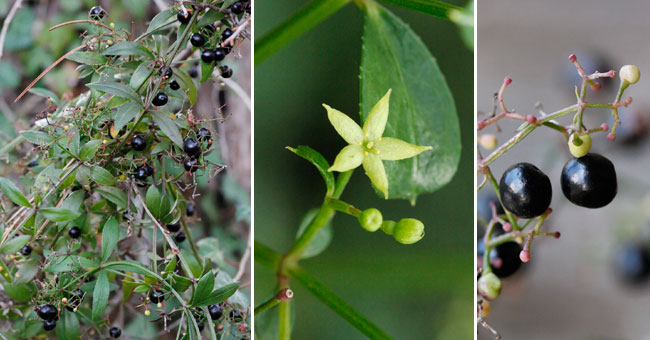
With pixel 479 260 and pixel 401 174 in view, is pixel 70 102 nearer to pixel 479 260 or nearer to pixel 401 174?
pixel 401 174

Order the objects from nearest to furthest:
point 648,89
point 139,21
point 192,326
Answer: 1. point 192,326
2. point 648,89
3. point 139,21

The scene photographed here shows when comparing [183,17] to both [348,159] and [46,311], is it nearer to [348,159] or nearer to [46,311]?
[348,159]

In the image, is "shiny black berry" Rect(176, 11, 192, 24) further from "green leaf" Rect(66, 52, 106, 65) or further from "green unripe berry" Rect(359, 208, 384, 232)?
"green unripe berry" Rect(359, 208, 384, 232)

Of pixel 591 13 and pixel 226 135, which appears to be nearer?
pixel 591 13

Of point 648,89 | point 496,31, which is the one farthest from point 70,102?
point 648,89

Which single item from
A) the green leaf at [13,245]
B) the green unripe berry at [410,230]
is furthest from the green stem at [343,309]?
the green leaf at [13,245]

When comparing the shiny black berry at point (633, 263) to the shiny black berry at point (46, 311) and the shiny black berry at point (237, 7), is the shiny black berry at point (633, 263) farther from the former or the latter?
the shiny black berry at point (46, 311)

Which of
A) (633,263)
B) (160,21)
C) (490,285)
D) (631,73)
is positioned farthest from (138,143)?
(633,263)
